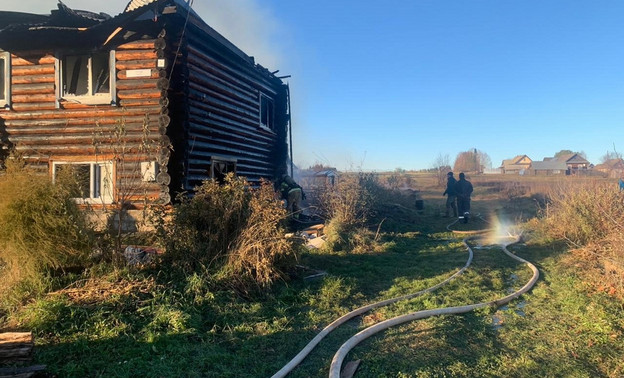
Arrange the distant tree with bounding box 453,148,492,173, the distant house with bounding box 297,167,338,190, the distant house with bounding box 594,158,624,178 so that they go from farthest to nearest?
1. the distant tree with bounding box 453,148,492,173
2. the distant house with bounding box 297,167,338,190
3. the distant house with bounding box 594,158,624,178

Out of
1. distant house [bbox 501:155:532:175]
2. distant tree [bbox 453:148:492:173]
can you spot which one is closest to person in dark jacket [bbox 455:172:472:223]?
distant tree [bbox 453:148:492:173]

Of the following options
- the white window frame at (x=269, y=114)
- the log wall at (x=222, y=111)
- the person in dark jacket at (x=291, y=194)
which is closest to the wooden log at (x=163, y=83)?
the log wall at (x=222, y=111)

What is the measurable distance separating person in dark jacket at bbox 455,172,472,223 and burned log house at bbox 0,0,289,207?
1047cm

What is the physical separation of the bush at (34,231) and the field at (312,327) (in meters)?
0.48

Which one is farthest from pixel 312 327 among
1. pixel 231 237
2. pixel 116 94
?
pixel 116 94

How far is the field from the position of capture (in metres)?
3.85

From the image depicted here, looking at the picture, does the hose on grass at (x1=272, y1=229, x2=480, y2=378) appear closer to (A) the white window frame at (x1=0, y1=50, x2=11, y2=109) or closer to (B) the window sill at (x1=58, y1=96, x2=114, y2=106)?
(B) the window sill at (x1=58, y1=96, x2=114, y2=106)

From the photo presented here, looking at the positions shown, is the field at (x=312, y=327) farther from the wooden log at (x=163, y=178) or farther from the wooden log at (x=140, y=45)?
the wooden log at (x=140, y=45)

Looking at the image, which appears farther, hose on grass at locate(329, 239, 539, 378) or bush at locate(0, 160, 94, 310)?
bush at locate(0, 160, 94, 310)

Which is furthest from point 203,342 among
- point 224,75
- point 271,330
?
point 224,75

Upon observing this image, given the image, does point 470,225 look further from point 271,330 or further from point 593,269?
point 271,330

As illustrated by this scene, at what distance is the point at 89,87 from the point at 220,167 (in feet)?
12.5

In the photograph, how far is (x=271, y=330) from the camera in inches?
185

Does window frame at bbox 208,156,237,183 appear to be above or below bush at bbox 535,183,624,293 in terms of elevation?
above
